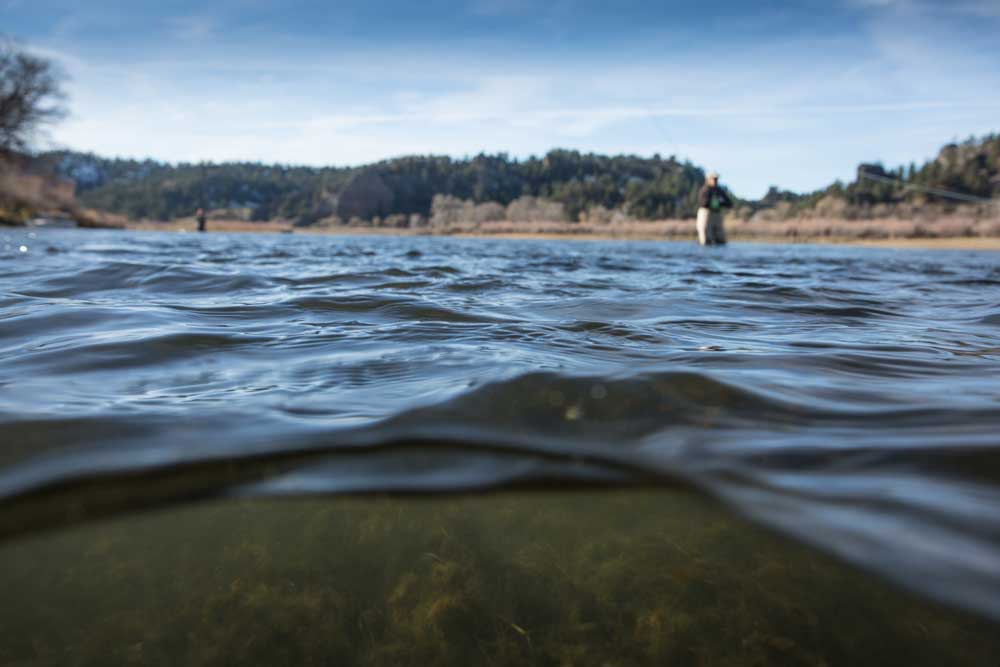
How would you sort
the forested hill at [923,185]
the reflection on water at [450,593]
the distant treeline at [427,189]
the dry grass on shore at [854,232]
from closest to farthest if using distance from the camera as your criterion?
the reflection on water at [450,593]
the dry grass on shore at [854,232]
the forested hill at [923,185]
the distant treeline at [427,189]

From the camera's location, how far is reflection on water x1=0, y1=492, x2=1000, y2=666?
2.71ft

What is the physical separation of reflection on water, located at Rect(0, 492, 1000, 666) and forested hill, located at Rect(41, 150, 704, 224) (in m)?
95.9

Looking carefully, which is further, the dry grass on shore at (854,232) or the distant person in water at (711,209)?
the dry grass on shore at (854,232)

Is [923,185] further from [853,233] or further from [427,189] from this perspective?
[427,189]

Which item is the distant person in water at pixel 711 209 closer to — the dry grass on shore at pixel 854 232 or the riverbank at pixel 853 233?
the riverbank at pixel 853 233

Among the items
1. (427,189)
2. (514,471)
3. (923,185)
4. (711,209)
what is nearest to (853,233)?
(711,209)

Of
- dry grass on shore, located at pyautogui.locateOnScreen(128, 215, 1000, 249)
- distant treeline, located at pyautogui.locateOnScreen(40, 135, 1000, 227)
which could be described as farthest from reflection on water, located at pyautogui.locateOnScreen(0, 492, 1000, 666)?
distant treeline, located at pyautogui.locateOnScreen(40, 135, 1000, 227)

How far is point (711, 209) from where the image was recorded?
813 inches

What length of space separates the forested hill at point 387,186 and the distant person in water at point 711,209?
74.5 m

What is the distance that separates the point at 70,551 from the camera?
1026 millimetres

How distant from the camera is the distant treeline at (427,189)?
86.2 m

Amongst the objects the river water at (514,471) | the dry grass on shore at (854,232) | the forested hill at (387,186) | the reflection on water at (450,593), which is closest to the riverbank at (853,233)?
the dry grass on shore at (854,232)

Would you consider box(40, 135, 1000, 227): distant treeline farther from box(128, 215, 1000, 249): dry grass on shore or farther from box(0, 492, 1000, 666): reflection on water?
box(0, 492, 1000, 666): reflection on water

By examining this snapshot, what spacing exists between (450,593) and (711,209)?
2161 cm
